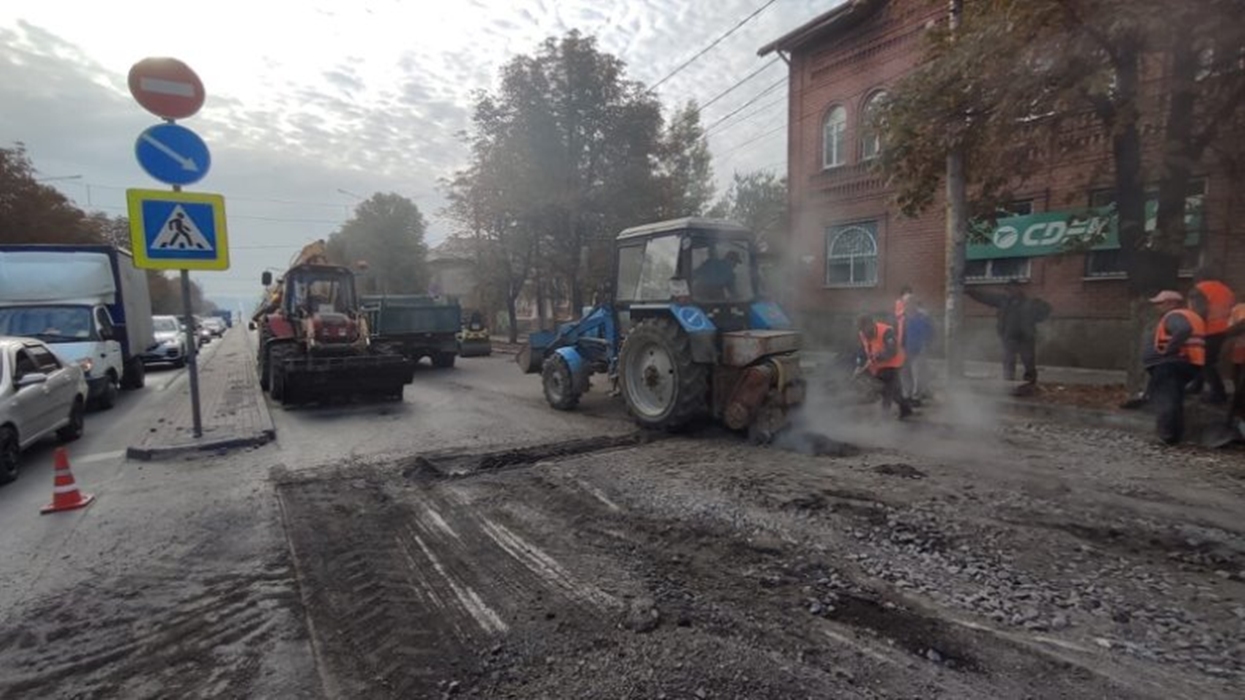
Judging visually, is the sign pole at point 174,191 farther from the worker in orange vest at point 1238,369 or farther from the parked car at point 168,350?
the parked car at point 168,350

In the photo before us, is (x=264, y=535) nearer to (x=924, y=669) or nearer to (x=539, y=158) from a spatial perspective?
(x=924, y=669)

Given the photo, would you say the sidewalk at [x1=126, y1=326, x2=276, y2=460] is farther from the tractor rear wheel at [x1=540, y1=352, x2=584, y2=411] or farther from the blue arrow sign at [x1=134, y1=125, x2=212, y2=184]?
the tractor rear wheel at [x1=540, y1=352, x2=584, y2=411]

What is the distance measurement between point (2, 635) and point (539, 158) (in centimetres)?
1780

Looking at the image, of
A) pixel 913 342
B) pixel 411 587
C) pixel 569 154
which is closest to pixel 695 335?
pixel 913 342

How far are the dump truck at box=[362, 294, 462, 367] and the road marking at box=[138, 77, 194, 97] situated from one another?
8663mm

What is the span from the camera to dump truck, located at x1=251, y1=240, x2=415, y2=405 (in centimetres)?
952

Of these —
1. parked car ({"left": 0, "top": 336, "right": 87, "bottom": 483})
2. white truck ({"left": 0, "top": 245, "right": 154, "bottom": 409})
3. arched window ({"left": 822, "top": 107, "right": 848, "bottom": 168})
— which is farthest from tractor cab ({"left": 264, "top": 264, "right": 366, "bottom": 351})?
arched window ({"left": 822, "top": 107, "right": 848, "bottom": 168})

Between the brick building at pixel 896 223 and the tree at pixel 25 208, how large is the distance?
2747 centimetres

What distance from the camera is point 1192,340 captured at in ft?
20.2

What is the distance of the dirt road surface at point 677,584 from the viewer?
262 cm

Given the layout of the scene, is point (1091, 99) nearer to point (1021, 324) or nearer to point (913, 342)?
point (1021, 324)

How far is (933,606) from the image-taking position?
313 centimetres

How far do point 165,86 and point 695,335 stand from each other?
6382 millimetres

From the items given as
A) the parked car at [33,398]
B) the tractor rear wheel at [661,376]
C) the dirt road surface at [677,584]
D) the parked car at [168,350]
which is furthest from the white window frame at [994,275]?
the parked car at [168,350]
